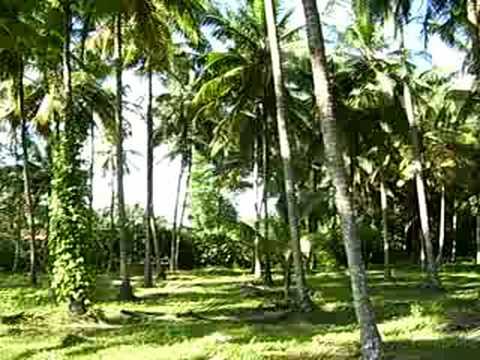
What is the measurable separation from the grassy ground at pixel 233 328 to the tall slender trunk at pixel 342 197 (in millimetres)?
1816

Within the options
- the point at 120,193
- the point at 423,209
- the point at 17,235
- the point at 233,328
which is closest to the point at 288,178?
the point at 233,328

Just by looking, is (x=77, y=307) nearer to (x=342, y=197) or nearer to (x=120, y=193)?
(x=120, y=193)

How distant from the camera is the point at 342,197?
10.5 m

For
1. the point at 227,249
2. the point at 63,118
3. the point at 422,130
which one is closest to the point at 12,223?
the point at 227,249

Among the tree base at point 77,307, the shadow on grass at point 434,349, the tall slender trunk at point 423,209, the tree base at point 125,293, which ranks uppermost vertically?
the tall slender trunk at point 423,209

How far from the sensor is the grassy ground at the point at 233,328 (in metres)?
13.0

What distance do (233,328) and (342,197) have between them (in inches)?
267

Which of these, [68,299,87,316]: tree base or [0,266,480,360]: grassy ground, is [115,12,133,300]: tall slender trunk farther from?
[68,299,87,316]: tree base

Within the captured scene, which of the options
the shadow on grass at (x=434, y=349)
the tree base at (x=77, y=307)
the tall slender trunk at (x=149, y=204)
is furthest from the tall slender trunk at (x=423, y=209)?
the shadow on grass at (x=434, y=349)

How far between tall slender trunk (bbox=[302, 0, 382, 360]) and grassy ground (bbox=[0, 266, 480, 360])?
1.82m

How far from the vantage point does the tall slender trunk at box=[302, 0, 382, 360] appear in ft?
33.6

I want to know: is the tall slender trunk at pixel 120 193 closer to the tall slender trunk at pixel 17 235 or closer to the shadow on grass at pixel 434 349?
the shadow on grass at pixel 434 349

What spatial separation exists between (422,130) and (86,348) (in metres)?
26.6

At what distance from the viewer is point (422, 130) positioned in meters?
37.5
